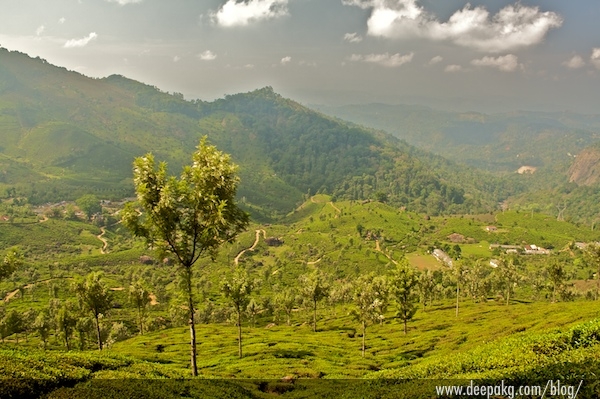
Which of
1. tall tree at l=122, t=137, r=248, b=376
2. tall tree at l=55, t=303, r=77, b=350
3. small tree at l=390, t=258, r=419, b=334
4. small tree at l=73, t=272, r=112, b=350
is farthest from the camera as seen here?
tall tree at l=55, t=303, r=77, b=350

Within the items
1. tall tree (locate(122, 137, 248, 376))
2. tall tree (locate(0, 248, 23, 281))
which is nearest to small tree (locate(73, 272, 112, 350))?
tall tree (locate(0, 248, 23, 281))

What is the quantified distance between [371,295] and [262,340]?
30772 mm

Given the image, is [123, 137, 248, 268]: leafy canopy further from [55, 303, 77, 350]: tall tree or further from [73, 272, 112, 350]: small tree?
[55, 303, 77, 350]: tall tree

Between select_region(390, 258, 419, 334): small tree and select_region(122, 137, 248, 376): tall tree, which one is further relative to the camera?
select_region(390, 258, 419, 334): small tree

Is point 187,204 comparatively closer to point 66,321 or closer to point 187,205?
point 187,205

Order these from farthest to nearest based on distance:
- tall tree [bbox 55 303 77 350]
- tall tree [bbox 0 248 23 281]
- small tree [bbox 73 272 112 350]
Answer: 1. tall tree [bbox 55 303 77 350]
2. small tree [bbox 73 272 112 350]
3. tall tree [bbox 0 248 23 281]

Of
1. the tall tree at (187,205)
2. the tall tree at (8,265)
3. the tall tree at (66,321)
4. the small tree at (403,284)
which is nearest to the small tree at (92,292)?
the tall tree at (66,321)

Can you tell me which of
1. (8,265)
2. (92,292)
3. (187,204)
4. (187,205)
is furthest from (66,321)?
(187,204)

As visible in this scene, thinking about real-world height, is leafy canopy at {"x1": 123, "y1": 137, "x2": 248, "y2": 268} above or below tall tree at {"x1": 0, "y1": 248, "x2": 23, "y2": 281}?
above

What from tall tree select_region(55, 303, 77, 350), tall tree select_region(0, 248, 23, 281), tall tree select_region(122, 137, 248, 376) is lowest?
tall tree select_region(55, 303, 77, 350)

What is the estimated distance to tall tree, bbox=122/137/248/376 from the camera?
28859mm

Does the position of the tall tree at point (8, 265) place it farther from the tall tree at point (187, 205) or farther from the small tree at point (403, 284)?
the small tree at point (403, 284)

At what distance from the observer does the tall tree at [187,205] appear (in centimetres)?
2886

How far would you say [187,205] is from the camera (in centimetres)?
3033
